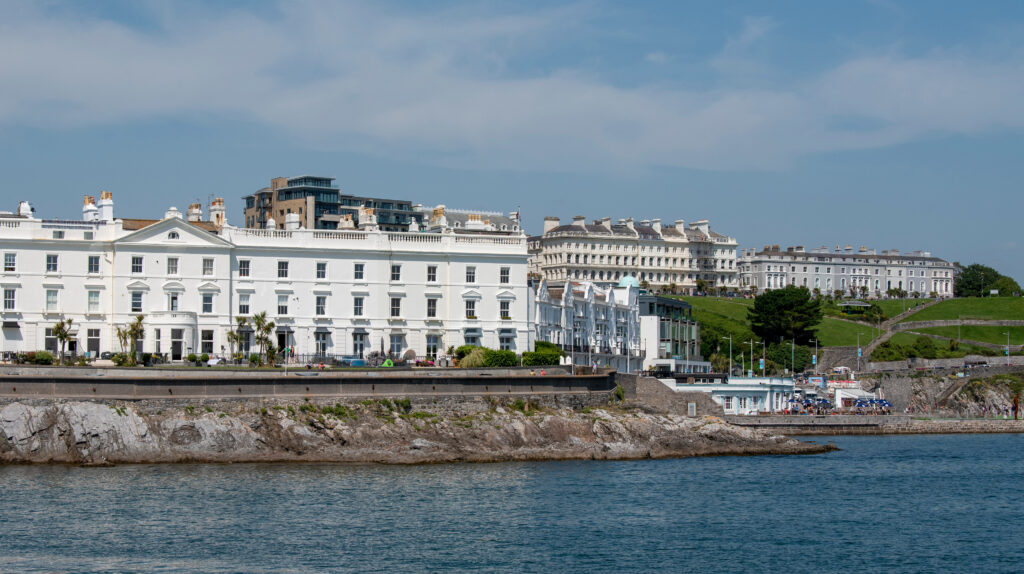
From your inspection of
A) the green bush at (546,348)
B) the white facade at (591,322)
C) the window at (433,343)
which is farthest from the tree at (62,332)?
the white facade at (591,322)

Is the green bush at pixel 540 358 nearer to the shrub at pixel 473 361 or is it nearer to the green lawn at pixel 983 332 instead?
the shrub at pixel 473 361

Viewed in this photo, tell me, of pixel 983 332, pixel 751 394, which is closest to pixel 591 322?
pixel 751 394

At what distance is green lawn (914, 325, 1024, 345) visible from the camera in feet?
500

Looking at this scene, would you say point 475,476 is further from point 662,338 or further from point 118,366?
point 662,338

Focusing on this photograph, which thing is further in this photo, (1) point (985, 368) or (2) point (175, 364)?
(1) point (985, 368)

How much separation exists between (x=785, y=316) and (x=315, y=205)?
60.4 meters

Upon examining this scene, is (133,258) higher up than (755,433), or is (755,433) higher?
(133,258)

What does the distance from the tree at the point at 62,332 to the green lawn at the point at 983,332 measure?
113711 mm

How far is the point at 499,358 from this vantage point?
2889 inches

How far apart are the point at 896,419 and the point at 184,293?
57800 millimetres

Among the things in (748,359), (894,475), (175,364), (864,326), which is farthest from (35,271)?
(864,326)

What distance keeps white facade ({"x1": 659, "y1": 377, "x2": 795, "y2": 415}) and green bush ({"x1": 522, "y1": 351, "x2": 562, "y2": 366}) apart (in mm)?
15816

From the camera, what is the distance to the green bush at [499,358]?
72.7m

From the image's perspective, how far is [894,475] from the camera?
6494 centimetres
